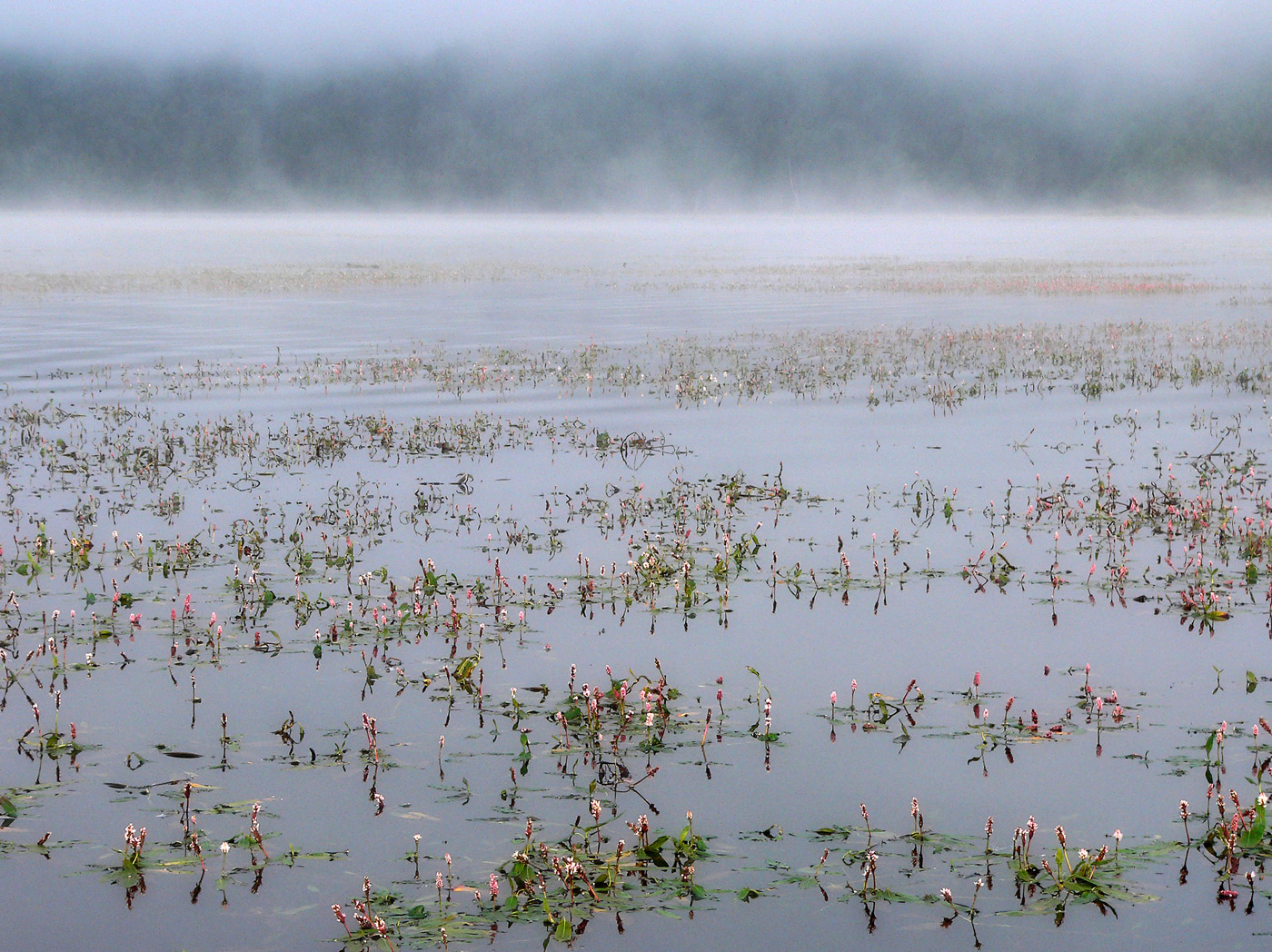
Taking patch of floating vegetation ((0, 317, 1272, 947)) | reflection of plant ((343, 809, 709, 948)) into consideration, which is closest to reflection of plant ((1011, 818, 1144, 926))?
patch of floating vegetation ((0, 317, 1272, 947))

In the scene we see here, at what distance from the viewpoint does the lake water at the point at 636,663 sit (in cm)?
646

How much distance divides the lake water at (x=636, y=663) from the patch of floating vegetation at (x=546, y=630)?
0.04m

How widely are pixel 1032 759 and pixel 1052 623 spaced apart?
10.0 feet

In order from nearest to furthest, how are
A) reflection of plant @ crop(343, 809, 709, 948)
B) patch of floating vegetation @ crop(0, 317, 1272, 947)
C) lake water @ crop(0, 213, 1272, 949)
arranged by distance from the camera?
1. reflection of plant @ crop(343, 809, 709, 948)
2. lake water @ crop(0, 213, 1272, 949)
3. patch of floating vegetation @ crop(0, 317, 1272, 947)

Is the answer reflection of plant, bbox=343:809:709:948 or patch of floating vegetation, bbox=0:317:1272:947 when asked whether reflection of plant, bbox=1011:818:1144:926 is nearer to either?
patch of floating vegetation, bbox=0:317:1272:947

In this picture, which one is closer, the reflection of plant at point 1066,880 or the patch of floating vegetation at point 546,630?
the reflection of plant at point 1066,880

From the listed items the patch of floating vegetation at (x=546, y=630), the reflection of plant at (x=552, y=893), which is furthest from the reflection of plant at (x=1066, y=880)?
the reflection of plant at (x=552, y=893)

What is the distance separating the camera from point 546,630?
35.0 feet

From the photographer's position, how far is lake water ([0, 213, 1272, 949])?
646 centimetres

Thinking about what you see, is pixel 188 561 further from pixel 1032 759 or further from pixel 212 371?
pixel 212 371

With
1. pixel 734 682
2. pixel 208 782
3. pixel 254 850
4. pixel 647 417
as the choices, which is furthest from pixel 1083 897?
pixel 647 417

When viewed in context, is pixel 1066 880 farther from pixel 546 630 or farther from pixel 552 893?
pixel 546 630

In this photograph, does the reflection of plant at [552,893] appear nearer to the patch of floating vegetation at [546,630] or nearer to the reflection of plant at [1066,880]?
the patch of floating vegetation at [546,630]

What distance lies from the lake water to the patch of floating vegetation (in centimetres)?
4
